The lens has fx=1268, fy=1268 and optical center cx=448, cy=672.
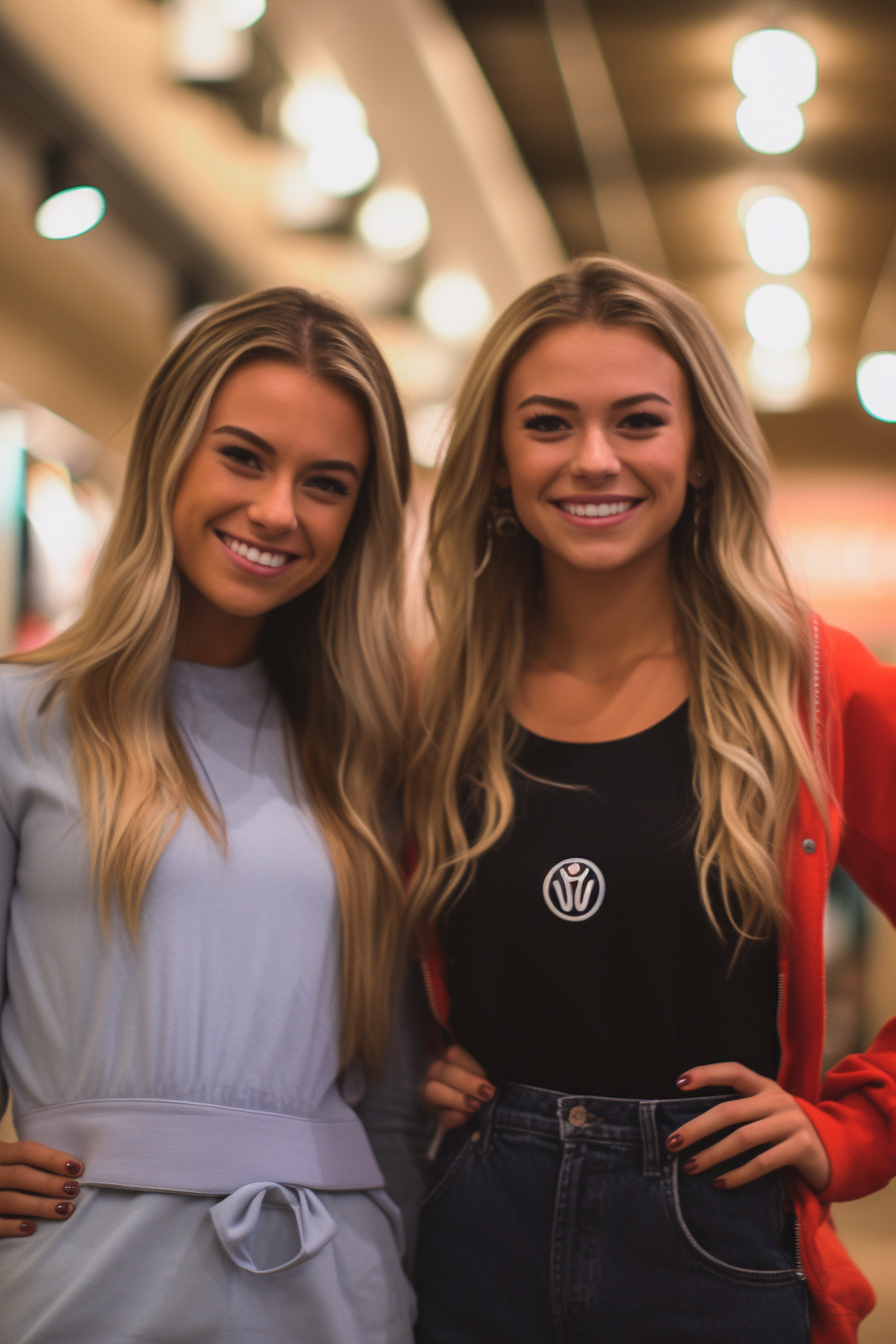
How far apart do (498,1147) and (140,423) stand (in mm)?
1063

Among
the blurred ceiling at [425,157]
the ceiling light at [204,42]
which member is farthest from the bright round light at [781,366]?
the ceiling light at [204,42]

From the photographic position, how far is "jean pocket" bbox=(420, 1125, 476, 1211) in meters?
1.62

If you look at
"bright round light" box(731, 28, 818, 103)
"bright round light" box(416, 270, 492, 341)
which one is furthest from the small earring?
"bright round light" box(416, 270, 492, 341)

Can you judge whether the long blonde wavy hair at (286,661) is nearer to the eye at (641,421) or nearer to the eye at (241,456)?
the eye at (241,456)

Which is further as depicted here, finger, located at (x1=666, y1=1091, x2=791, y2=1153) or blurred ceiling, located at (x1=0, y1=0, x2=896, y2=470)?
blurred ceiling, located at (x1=0, y1=0, x2=896, y2=470)

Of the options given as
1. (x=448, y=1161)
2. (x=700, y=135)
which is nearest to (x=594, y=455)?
(x=448, y=1161)

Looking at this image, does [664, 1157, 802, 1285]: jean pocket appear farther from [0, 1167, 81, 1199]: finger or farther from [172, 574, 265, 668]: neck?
[172, 574, 265, 668]: neck

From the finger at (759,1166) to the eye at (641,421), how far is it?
0.92m

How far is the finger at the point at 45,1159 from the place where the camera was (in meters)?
1.42

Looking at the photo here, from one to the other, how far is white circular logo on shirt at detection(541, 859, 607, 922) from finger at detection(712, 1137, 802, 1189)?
0.34m

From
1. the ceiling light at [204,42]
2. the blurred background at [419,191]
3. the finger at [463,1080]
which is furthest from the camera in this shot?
the ceiling light at [204,42]

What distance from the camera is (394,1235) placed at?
1652 millimetres

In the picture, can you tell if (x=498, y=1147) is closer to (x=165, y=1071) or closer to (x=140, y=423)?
(x=165, y=1071)

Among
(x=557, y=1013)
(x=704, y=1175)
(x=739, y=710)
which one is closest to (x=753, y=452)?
(x=739, y=710)
